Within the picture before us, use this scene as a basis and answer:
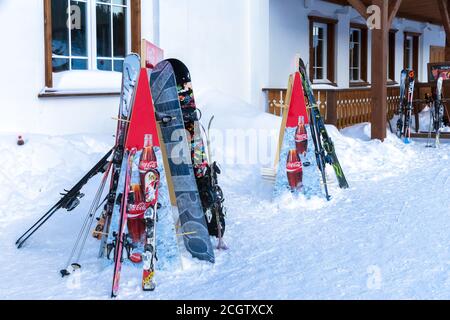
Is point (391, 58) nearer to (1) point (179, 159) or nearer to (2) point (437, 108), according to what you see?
(2) point (437, 108)

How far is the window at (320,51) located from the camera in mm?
13867

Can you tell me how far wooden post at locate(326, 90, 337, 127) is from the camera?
1046cm

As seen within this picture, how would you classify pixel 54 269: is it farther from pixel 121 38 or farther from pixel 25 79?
pixel 121 38

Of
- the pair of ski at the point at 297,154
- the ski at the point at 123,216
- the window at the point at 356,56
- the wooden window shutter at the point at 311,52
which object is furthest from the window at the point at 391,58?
the ski at the point at 123,216

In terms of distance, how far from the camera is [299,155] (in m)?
5.99

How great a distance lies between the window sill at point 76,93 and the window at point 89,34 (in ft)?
1.23

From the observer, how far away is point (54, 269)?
4121mm

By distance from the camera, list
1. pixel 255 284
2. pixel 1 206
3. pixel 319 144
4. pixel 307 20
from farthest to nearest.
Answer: pixel 307 20 < pixel 319 144 < pixel 1 206 < pixel 255 284

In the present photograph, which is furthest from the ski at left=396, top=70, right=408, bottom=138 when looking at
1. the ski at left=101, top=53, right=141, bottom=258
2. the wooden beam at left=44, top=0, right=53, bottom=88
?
the ski at left=101, top=53, right=141, bottom=258

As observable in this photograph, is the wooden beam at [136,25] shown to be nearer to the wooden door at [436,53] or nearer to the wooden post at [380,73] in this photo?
the wooden post at [380,73]

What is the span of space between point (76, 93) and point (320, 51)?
807 centimetres

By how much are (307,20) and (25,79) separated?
768 cm
